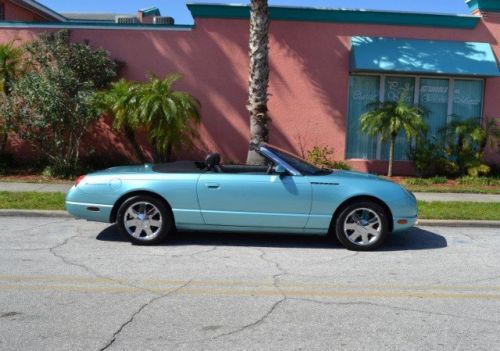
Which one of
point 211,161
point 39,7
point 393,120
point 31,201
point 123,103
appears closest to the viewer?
point 211,161

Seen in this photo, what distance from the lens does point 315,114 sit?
14.5m

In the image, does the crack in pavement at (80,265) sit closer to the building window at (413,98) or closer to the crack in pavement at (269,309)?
the crack in pavement at (269,309)

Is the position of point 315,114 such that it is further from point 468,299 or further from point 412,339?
point 412,339

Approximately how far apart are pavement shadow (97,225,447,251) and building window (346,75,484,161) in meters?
6.72

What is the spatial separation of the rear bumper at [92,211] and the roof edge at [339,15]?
8171 millimetres

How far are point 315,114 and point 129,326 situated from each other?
10.8 metres

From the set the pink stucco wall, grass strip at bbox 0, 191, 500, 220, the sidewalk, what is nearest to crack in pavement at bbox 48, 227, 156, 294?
grass strip at bbox 0, 191, 500, 220

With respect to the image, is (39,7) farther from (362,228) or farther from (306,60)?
(362,228)

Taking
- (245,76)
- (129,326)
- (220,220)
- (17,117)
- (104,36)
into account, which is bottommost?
(129,326)

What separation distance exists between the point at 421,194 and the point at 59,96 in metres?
8.28

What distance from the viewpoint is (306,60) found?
1434cm

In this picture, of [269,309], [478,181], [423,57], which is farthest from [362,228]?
[423,57]

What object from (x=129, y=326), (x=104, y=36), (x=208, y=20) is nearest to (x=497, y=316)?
(x=129, y=326)

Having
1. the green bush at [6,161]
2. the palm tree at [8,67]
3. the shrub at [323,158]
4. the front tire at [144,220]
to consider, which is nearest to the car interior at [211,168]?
the front tire at [144,220]
